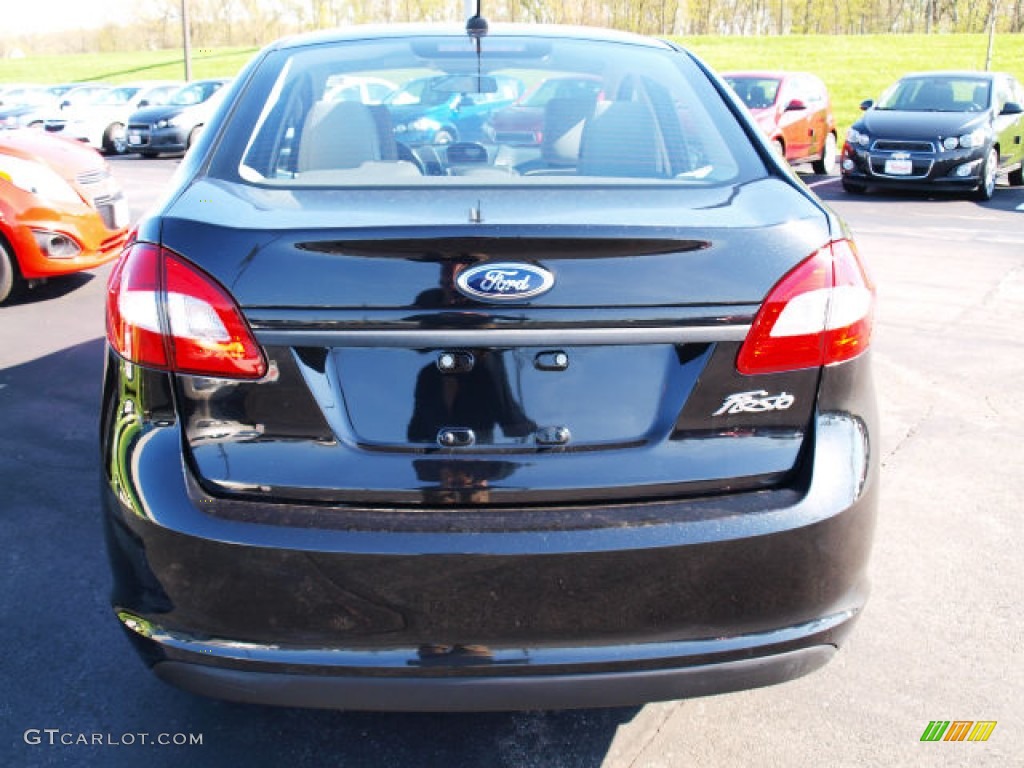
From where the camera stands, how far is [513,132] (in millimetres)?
2684

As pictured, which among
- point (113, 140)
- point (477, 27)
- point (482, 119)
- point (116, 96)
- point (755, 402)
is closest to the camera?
point (755, 402)

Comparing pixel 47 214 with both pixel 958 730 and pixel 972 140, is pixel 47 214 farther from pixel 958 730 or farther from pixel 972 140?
pixel 972 140

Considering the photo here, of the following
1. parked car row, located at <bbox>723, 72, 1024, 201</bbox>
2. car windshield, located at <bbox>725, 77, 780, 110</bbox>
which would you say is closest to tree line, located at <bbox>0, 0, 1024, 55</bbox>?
car windshield, located at <bbox>725, 77, 780, 110</bbox>

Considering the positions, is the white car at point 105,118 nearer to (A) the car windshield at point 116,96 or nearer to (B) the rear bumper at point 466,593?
(A) the car windshield at point 116,96

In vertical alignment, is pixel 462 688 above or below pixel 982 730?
above

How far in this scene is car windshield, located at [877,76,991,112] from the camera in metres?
13.5

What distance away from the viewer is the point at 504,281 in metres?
1.85

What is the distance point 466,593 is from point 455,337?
18.5 inches

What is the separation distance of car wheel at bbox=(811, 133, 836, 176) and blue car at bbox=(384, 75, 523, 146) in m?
14.4

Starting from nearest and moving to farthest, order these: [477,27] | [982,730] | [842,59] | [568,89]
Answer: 1. [982,730]
2. [568,89]
3. [477,27]
4. [842,59]

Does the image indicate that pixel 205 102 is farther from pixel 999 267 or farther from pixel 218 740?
pixel 218 740

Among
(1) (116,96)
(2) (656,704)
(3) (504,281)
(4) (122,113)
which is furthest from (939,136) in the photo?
(1) (116,96)

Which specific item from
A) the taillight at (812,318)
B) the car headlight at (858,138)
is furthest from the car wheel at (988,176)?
the taillight at (812,318)

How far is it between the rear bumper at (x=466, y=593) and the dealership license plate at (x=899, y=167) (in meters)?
11.9
